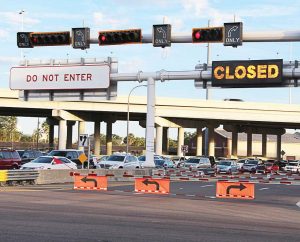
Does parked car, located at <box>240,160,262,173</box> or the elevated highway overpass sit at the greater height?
the elevated highway overpass

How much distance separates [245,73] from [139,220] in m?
22.2

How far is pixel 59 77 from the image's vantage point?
42281 millimetres

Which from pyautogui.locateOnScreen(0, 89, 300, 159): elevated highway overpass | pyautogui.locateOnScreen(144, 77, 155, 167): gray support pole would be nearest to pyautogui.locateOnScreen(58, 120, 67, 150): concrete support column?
pyautogui.locateOnScreen(0, 89, 300, 159): elevated highway overpass

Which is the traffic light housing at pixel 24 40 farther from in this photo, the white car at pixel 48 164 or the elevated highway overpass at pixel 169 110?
the elevated highway overpass at pixel 169 110

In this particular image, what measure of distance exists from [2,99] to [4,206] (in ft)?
193

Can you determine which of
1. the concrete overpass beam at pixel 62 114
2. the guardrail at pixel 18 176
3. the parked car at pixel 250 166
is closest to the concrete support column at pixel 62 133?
the concrete overpass beam at pixel 62 114

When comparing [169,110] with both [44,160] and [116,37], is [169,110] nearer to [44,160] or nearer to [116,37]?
[44,160]

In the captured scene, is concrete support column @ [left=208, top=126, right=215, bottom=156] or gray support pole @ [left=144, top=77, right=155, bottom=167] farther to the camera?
concrete support column @ [left=208, top=126, right=215, bottom=156]

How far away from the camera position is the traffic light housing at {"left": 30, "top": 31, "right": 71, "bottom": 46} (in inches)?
1259

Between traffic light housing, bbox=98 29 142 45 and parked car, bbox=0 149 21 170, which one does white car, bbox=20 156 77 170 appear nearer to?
parked car, bbox=0 149 21 170

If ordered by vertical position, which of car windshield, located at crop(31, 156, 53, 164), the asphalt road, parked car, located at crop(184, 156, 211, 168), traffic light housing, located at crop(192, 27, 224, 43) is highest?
traffic light housing, located at crop(192, 27, 224, 43)

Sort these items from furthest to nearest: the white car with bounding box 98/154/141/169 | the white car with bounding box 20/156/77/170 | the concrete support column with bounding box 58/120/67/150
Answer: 1. the concrete support column with bounding box 58/120/67/150
2. the white car with bounding box 98/154/141/169
3. the white car with bounding box 20/156/77/170

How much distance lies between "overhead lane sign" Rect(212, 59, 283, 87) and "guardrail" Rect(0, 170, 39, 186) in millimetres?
12154

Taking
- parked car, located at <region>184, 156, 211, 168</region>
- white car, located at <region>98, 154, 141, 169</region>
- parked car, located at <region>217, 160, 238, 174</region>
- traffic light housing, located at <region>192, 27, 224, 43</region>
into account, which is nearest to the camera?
traffic light housing, located at <region>192, 27, 224, 43</region>
